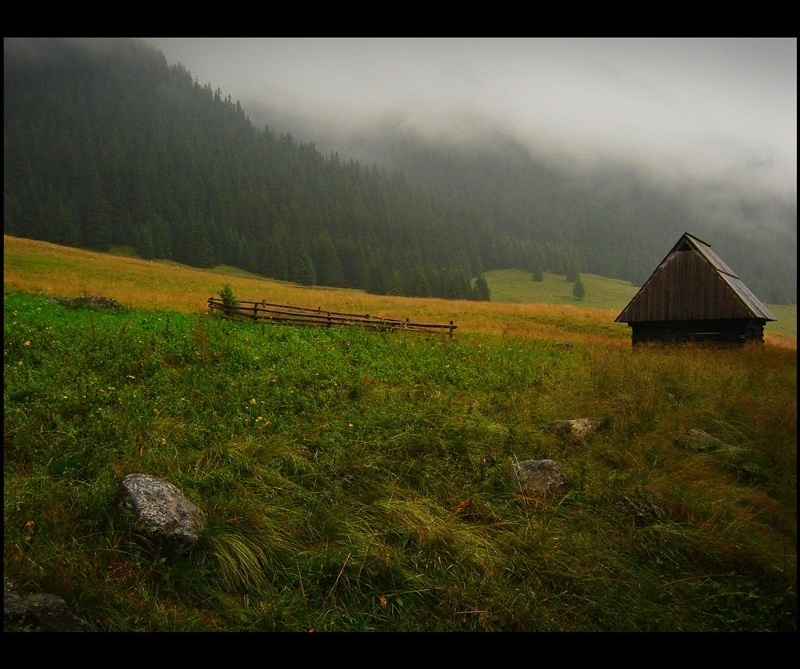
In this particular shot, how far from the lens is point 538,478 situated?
637 cm

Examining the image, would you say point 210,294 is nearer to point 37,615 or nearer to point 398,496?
point 398,496

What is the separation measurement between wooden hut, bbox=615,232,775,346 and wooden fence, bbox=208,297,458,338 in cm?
789

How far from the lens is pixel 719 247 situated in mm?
18078

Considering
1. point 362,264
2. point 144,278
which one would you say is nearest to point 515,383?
point 144,278

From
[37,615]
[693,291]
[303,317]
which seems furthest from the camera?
[303,317]

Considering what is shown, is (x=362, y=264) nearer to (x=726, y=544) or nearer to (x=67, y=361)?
(x=67, y=361)

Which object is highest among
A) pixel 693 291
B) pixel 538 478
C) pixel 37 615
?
pixel 693 291

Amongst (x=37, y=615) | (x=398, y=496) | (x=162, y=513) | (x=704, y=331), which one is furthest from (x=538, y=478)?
(x=704, y=331)

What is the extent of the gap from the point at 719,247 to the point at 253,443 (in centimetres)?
1945

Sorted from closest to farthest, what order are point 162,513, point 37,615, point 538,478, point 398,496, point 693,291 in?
point 37,615, point 162,513, point 398,496, point 538,478, point 693,291

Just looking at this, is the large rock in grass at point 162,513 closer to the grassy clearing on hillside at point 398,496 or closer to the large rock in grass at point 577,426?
the grassy clearing on hillside at point 398,496

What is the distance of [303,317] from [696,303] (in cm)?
1569

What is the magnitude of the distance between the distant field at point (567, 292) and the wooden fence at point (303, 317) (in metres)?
9.73

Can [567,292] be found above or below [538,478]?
above
